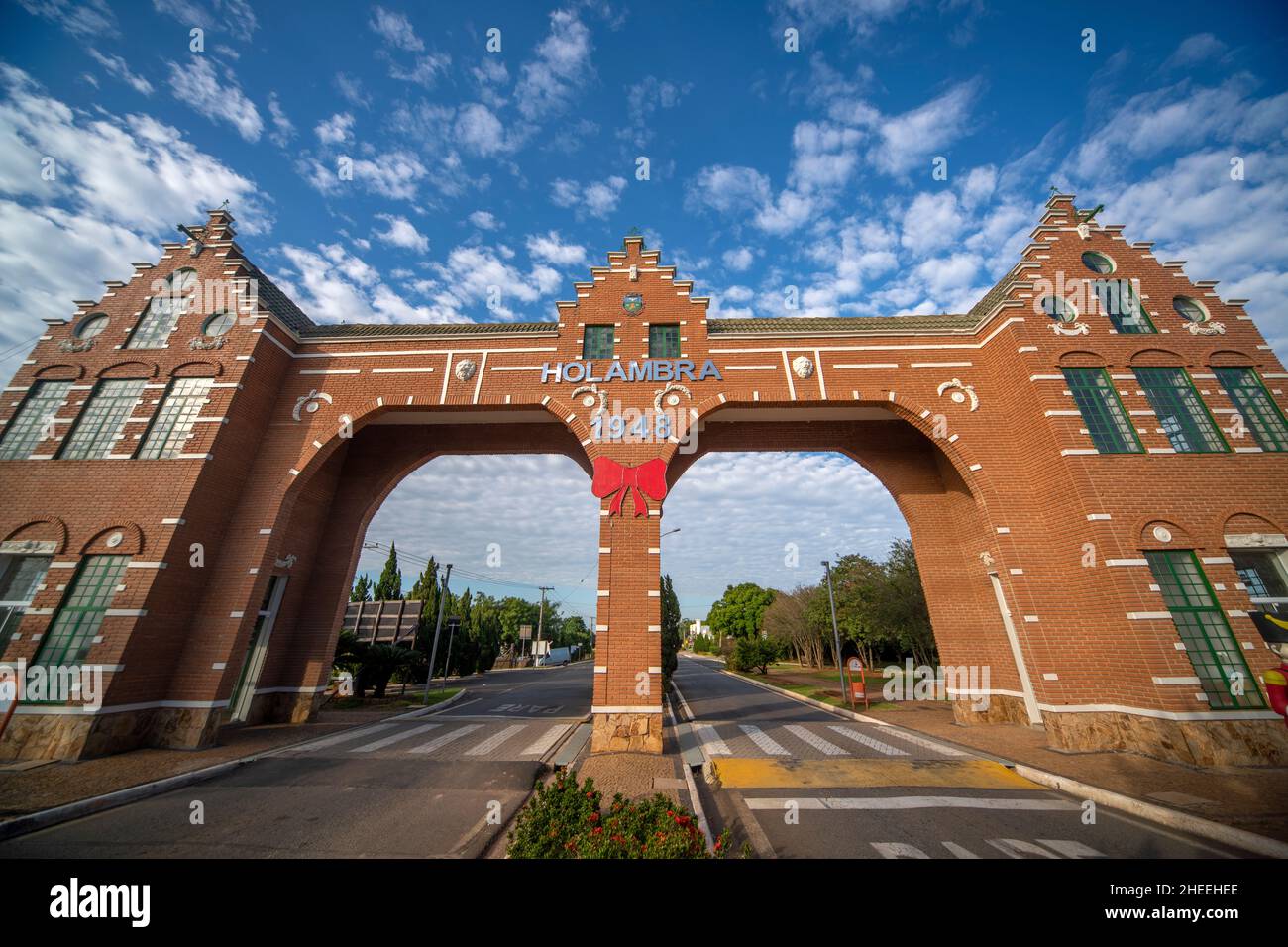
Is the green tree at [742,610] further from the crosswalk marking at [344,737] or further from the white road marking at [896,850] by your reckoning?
the white road marking at [896,850]

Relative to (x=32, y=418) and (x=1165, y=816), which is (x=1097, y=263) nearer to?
(x=1165, y=816)

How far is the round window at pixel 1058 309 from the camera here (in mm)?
13594

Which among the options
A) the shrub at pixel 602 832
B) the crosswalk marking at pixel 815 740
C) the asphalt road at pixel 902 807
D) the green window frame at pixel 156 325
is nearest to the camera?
the shrub at pixel 602 832

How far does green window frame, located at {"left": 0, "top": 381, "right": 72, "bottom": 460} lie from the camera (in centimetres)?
1299

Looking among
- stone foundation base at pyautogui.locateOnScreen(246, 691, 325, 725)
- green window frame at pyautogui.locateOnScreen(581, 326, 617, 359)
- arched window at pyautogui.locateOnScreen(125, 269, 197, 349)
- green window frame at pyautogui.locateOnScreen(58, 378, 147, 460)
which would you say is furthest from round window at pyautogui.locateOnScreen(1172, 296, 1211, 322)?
green window frame at pyautogui.locateOnScreen(58, 378, 147, 460)

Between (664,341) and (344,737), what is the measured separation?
1540 cm

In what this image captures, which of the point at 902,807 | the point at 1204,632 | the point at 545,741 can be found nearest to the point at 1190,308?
the point at 1204,632

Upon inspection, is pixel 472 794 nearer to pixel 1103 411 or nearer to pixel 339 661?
pixel 339 661

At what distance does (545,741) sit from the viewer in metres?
12.5

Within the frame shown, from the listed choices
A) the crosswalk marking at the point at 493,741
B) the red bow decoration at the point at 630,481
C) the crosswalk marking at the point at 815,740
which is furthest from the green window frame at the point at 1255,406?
the crosswalk marking at the point at 493,741

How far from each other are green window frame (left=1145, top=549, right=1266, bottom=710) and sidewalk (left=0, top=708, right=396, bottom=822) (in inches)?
874

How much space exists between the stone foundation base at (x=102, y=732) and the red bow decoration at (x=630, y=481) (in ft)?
38.1

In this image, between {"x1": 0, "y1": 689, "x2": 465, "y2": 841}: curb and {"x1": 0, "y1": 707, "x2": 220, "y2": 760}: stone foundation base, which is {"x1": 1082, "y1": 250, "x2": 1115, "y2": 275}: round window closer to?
{"x1": 0, "y1": 689, "x2": 465, "y2": 841}: curb
